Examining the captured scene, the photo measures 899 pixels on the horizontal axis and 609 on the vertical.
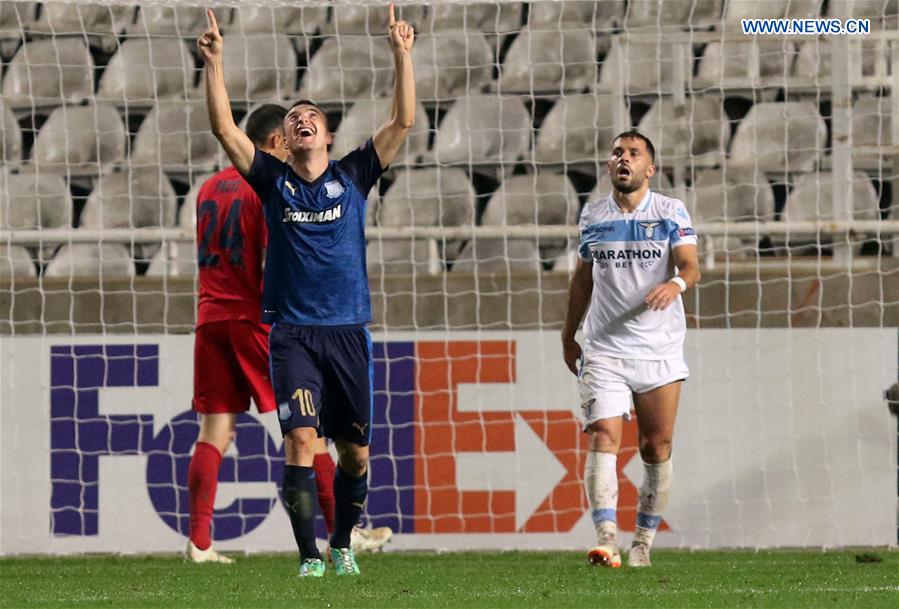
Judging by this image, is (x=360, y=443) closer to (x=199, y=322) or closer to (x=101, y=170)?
(x=199, y=322)

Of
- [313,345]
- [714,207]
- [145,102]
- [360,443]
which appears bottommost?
[360,443]

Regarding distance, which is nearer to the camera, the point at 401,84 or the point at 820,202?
the point at 401,84

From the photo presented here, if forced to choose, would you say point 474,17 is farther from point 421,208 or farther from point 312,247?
point 312,247

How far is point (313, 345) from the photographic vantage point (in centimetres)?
507

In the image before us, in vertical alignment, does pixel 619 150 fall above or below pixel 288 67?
below

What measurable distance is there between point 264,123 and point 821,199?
3348mm

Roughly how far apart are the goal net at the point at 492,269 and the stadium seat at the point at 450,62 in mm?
25

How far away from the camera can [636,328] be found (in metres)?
5.73

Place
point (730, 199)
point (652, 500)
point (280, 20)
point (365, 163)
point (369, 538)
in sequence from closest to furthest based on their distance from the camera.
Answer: point (365, 163)
point (652, 500)
point (369, 538)
point (730, 199)
point (280, 20)

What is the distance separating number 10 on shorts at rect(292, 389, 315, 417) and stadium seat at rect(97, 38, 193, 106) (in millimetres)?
3974

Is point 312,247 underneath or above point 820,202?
underneath

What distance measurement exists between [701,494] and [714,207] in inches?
70.3

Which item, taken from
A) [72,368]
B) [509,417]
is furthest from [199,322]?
[509,417]

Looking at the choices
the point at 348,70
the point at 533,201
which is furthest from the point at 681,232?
the point at 348,70
